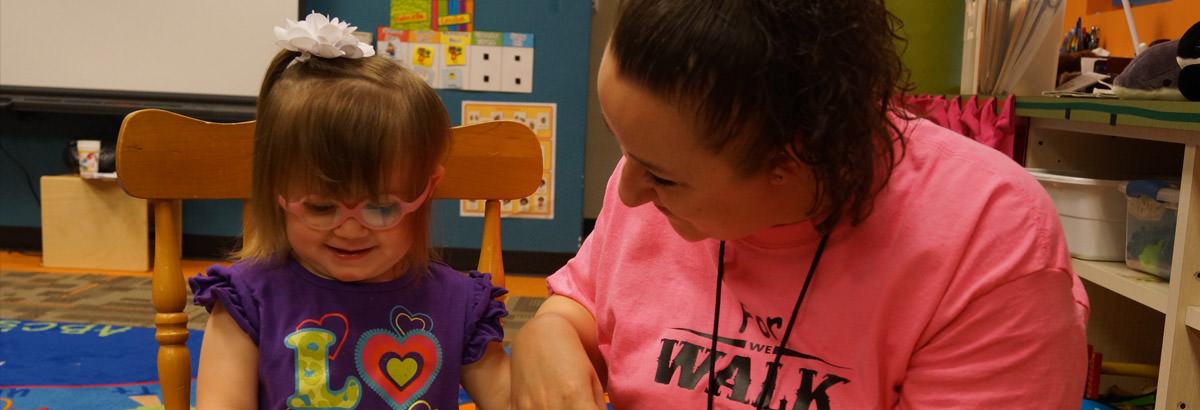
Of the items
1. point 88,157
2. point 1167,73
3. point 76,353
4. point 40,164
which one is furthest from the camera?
point 40,164

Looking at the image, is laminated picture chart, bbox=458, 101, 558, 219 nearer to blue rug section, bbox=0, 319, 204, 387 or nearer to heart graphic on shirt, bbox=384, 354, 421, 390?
blue rug section, bbox=0, 319, 204, 387

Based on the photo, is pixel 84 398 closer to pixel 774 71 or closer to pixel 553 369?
pixel 553 369

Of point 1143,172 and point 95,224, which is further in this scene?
point 95,224

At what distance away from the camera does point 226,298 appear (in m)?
0.89

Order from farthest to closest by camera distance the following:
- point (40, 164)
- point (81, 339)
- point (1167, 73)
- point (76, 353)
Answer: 1. point (40, 164)
2. point (81, 339)
3. point (76, 353)
4. point (1167, 73)

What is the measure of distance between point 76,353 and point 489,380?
6.27 feet

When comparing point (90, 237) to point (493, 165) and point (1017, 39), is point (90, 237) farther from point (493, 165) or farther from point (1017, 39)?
point (1017, 39)

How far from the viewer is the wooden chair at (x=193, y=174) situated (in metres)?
0.95

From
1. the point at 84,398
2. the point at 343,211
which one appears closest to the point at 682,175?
the point at 343,211

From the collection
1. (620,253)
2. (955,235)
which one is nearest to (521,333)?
(620,253)

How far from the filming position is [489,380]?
97 cm

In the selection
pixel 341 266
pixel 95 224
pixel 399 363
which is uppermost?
pixel 341 266

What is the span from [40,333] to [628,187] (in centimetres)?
251

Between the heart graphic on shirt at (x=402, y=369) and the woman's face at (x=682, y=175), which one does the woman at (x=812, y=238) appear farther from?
the heart graphic on shirt at (x=402, y=369)
